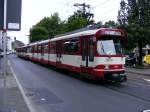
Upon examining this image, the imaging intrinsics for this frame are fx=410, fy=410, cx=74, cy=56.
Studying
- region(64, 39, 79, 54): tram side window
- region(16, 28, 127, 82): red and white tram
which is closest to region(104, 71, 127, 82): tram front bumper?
region(16, 28, 127, 82): red and white tram

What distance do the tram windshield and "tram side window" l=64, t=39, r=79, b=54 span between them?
389 cm

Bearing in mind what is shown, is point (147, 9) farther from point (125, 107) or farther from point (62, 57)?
point (125, 107)

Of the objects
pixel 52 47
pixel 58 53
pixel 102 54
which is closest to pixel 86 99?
pixel 102 54

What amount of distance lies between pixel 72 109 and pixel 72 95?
399cm

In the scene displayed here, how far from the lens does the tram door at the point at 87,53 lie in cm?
2396

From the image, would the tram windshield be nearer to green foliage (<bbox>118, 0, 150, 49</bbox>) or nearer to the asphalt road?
the asphalt road

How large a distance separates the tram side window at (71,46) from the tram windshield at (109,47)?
389 centimetres

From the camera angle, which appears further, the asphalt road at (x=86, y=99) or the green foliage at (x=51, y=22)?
the green foliage at (x=51, y=22)

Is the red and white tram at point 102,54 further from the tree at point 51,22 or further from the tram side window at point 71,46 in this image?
the tree at point 51,22

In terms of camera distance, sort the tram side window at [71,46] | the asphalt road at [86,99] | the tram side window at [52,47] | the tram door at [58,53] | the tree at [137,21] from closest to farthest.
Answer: the asphalt road at [86,99] < the tram side window at [71,46] < the tram door at [58,53] < the tram side window at [52,47] < the tree at [137,21]

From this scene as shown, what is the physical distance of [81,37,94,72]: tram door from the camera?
78.6ft

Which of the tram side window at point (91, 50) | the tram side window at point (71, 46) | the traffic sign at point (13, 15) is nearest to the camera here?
the traffic sign at point (13, 15)

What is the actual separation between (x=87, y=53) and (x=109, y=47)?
5.68ft

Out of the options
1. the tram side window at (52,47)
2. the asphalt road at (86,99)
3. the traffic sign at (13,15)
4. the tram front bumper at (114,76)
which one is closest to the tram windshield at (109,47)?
the tram front bumper at (114,76)
